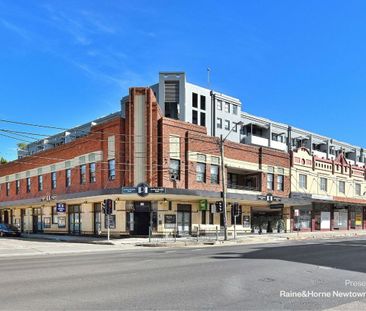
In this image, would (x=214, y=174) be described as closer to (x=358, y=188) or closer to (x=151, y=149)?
(x=151, y=149)

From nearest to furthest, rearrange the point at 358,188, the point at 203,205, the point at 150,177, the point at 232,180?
the point at 150,177
the point at 203,205
the point at 232,180
the point at 358,188

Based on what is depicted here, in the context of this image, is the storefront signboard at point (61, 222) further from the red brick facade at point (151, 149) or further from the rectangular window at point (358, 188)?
the rectangular window at point (358, 188)

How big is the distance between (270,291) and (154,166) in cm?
2563

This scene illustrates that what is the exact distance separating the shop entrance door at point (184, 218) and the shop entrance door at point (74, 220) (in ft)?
34.3

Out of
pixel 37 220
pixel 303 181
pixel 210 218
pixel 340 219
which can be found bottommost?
pixel 340 219

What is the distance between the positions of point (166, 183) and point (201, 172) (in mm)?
4553

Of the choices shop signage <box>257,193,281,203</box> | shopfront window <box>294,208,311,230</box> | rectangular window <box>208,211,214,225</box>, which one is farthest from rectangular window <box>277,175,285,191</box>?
rectangular window <box>208,211,214,225</box>

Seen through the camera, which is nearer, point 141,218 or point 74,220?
A: point 141,218

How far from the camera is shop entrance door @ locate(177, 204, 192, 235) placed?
38594mm

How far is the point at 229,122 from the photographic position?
79125 millimetres

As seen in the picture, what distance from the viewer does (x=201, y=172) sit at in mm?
39031

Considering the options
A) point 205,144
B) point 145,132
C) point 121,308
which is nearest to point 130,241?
point 145,132

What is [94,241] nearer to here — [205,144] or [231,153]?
[205,144]

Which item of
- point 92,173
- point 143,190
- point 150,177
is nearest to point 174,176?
point 150,177
